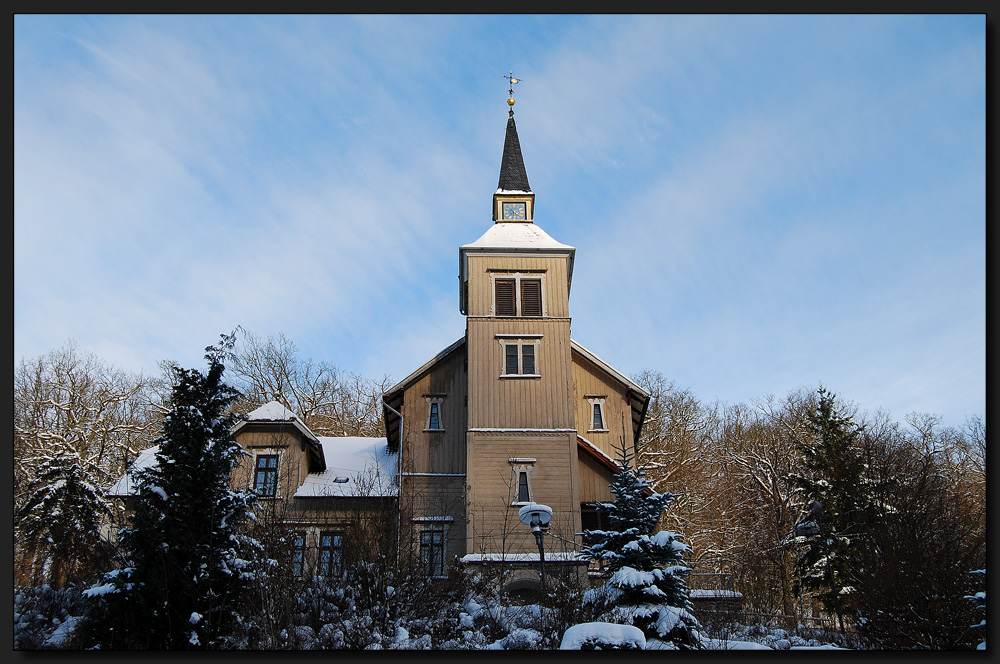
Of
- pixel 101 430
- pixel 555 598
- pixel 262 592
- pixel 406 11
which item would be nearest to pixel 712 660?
pixel 555 598

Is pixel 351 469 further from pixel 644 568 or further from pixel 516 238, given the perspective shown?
pixel 644 568

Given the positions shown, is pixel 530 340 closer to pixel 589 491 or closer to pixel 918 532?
pixel 589 491

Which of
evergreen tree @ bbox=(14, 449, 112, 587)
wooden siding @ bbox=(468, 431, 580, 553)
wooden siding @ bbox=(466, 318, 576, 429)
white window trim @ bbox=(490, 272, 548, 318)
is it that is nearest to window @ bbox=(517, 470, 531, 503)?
wooden siding @ bbox=(468, 431, 580, 553)

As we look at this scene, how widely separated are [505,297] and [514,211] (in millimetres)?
5494

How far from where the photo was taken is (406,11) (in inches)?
365

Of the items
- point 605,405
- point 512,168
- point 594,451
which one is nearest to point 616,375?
point 605,405

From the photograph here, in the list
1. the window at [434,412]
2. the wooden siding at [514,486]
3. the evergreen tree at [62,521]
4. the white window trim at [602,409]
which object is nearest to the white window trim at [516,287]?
the window at [434,412]

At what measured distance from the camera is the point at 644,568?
14.7m

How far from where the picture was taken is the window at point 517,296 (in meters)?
27.1

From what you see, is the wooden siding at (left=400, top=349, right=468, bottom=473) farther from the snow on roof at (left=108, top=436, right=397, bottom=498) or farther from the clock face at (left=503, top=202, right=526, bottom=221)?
the clock face at (left=503, top=202, right=526, bottom=221)

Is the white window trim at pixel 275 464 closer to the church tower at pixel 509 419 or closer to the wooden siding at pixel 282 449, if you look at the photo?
the wooden siding at pixel 282 449

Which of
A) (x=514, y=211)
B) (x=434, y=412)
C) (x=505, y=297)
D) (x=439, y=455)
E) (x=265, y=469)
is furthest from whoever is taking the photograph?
(x=514, y=211)

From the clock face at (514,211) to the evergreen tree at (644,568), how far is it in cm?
1692

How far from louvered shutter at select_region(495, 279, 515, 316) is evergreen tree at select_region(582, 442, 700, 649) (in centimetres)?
1176
